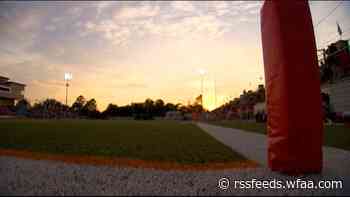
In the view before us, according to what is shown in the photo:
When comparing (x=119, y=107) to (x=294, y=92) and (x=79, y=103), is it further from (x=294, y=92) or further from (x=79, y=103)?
(x=294, y=92)

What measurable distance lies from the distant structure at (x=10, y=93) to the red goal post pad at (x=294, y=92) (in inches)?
3236

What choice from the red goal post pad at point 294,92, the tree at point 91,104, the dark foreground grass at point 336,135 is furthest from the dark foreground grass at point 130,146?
the tree at point 91,104

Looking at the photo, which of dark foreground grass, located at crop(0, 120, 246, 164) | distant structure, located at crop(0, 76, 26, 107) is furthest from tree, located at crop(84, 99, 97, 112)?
dark foreground grass, located at crop(0, 120, 246, 164)

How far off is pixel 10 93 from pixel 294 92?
89955 mm

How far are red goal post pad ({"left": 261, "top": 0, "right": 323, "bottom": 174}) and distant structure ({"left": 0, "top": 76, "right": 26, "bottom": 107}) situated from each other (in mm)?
82196

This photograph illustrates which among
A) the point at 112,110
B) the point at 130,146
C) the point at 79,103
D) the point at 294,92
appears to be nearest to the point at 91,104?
the point at 79,103

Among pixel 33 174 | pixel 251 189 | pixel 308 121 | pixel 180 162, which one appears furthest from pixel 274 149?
pixel 33 174

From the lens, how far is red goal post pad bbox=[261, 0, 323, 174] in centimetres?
449

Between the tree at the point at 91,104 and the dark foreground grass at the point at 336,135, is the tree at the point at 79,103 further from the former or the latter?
the dark foreground grass at the point at 336,135

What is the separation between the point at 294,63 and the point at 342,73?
37.2m

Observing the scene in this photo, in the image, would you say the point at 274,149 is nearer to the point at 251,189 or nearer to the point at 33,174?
the point at 251,189

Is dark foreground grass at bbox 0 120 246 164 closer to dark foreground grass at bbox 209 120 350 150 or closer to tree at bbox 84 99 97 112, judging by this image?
dark foreground grass at bbox 209 120 350 150

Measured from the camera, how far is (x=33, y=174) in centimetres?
435

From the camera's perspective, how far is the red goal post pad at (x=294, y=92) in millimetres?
4488
